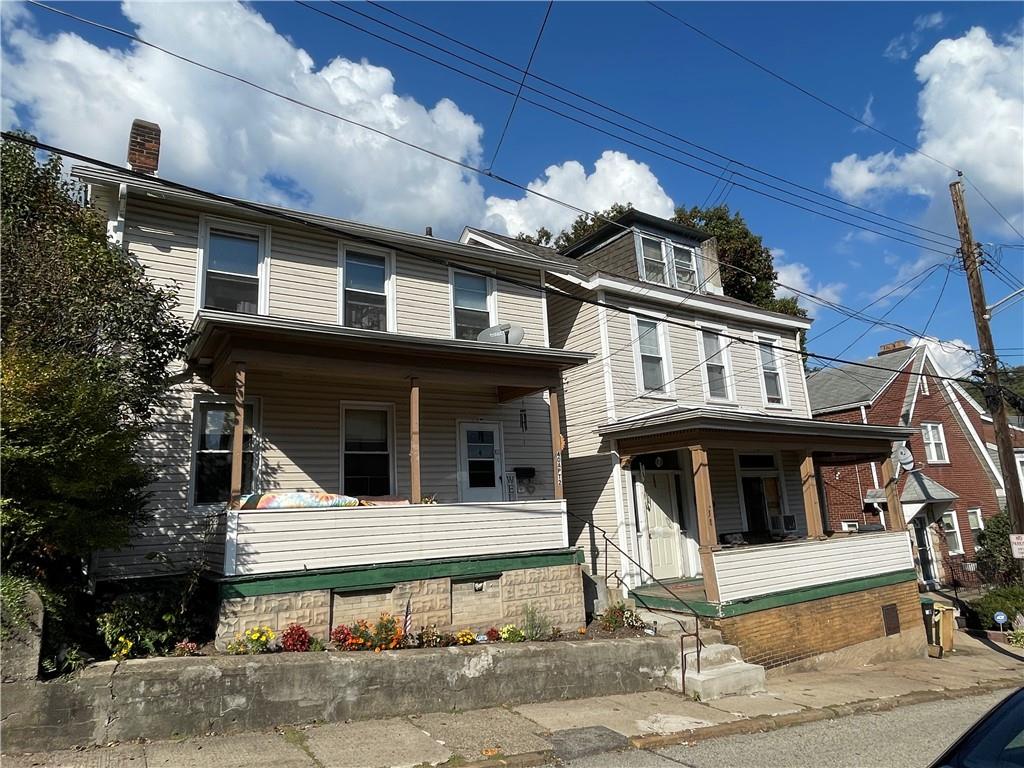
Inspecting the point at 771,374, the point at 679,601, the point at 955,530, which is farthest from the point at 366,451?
the point at 955,530

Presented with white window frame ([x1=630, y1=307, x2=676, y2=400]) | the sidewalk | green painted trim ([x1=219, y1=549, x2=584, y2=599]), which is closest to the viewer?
the sidewalk

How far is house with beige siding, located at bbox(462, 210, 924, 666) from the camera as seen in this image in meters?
12.1

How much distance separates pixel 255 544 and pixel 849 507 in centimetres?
1983

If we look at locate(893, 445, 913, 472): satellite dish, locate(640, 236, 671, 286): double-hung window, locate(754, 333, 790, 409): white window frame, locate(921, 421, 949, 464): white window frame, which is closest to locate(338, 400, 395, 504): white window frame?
locate(640, 236, 671, 286): double-hung window

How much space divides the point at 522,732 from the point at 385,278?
8419 millimetres

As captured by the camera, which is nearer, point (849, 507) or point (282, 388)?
point (282, 388)

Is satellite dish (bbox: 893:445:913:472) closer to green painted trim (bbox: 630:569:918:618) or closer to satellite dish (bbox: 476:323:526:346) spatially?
green painted trim (bbox: 630:569:918:618)

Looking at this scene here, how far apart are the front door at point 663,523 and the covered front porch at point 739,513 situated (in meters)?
0.02

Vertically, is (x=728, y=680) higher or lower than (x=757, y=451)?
lower

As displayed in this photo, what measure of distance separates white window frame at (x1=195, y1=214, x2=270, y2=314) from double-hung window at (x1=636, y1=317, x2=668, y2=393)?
8.49m

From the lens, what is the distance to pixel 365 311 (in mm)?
12312

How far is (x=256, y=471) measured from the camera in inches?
417

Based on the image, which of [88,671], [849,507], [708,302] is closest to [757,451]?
[708,302]

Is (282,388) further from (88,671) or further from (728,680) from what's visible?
(728,680)
